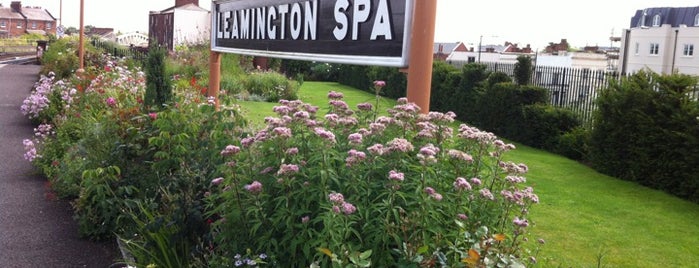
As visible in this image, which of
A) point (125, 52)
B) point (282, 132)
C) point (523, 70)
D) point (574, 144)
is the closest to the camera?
point (282, 132)

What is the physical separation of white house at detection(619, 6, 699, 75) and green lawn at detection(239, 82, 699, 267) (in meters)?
60.2

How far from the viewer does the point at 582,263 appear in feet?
19.6

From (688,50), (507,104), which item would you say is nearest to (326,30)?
(507,104)

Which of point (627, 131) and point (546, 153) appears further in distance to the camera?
point (546, 153)

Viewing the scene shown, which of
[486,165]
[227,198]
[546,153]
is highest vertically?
[486,165]

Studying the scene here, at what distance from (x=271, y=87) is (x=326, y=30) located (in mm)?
17673

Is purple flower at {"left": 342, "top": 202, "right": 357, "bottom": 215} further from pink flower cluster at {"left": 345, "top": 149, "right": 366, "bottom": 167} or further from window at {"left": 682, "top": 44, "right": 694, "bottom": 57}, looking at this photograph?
window at {"left": 682, "top": 44, "right": 694, "bottom": 57}

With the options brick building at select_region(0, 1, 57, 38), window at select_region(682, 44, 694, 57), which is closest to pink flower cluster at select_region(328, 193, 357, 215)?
window at select_region(682, 44, 694, 57)

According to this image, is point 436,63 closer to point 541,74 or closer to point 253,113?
point 541,74

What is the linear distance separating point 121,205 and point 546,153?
31.3ft

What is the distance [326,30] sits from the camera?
4.54 m

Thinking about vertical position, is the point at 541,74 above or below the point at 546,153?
above

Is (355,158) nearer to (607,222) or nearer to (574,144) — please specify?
(607,222)

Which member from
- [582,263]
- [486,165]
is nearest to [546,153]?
[582,263]
